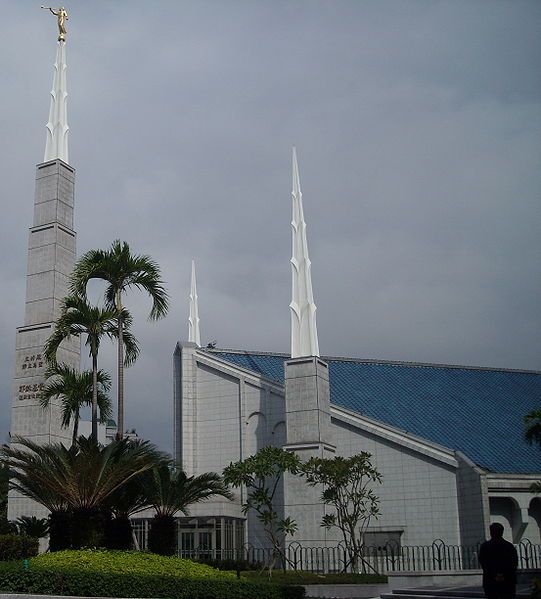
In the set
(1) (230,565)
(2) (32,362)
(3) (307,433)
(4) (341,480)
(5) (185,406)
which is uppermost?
(2) (32,362)

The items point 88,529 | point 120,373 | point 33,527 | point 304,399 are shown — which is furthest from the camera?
point 304,399

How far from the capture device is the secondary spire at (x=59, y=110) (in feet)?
122

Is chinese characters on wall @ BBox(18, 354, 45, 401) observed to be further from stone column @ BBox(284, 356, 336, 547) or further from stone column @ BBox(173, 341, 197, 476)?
stone column @ BBox(173, 341, 197, 476)

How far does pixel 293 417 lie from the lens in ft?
118

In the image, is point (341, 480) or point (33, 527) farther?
point (33, 527)

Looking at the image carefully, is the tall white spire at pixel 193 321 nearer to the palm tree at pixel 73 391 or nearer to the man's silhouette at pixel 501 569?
the palm tree at pixel 73 391

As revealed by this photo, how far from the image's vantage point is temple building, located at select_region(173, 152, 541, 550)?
3591 centimetres

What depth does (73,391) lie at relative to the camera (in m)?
31.0

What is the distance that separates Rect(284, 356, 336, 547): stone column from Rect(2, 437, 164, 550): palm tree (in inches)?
499

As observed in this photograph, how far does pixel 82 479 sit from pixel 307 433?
15.0m

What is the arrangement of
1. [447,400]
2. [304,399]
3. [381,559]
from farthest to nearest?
[447,400] → [381,559] → [304,399]

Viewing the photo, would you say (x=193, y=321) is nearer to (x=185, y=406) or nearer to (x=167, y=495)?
(x=185, y=406)

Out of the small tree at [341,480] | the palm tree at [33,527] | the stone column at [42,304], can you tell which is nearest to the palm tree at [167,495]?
the small tree at [341,480]

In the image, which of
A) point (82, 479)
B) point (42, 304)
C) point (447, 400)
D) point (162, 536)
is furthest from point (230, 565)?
point (447, 400)
